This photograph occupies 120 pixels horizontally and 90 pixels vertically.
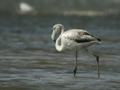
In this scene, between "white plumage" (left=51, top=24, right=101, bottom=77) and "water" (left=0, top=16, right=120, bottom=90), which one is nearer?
"water" (left=0, top=16, right=120, bottom=90)

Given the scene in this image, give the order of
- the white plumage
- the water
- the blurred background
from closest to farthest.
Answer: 1. the water
2. the blurred background
3. the white plumage

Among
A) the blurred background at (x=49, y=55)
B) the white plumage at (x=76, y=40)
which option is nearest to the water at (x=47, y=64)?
the blurred background at (x=49, y=55)

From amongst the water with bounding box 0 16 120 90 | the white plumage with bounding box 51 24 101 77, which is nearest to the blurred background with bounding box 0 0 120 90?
the water with bounding box 0 16 120 90

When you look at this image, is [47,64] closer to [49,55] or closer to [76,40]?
[76,40]

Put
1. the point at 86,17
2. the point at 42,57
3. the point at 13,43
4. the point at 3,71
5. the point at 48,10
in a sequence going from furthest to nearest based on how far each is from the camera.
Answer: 1. the point at 48,10
2. the point at 86,17
3. the point at 13,43
4. the point at 42,57
5. the point at 3,71

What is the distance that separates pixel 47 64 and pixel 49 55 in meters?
1.99

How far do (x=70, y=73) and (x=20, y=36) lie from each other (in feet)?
31.7

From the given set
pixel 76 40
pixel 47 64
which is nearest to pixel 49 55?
pixel 47 64

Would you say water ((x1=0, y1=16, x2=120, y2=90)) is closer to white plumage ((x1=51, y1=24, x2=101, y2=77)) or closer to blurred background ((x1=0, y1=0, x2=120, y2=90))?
blurred background ((x1=0, y1=0, x2=120, y2=90))

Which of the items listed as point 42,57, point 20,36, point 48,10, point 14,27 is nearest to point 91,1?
point 48,10

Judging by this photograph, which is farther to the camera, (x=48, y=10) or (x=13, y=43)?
(x=48, y=10)

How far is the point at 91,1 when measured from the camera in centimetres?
3897

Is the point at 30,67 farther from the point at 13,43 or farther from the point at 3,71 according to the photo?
the point at 13,43

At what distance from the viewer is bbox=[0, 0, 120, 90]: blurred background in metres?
12.4
